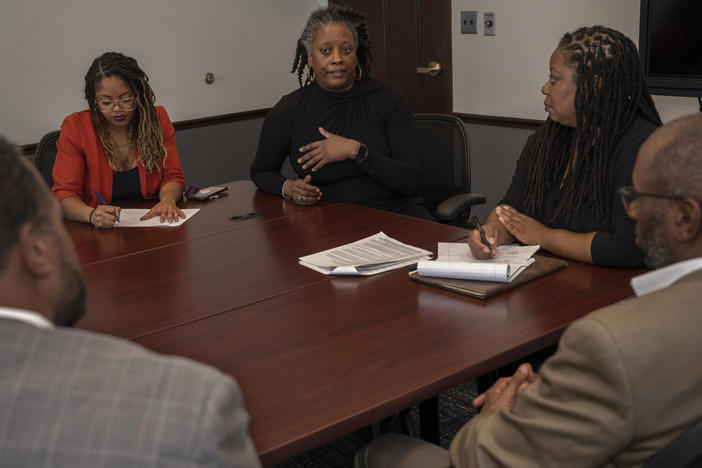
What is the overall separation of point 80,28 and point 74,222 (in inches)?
81.2

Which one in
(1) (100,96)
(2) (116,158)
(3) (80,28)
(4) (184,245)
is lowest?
(4) (184,245)

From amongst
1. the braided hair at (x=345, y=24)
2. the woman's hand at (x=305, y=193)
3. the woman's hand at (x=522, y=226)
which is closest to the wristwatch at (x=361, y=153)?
the woman's hand at (x=305, y=193)

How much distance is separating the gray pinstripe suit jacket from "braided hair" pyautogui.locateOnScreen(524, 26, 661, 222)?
158cm

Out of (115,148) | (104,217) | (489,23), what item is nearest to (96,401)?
(104,217)

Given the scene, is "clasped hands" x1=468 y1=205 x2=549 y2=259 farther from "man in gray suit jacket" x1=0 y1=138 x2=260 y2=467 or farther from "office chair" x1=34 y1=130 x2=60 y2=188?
"office chair" x1=34 y1=130 x2=60 y2=188

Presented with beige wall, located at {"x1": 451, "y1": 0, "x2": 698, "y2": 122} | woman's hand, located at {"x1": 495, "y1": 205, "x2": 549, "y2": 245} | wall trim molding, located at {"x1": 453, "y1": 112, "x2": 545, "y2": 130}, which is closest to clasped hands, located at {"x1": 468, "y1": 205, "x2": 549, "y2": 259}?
woman's hand, located at {"x1": 495, "y1": 205, "x2": 549, "y2": 245}

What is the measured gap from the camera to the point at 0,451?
0.68m

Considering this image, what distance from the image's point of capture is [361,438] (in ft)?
8.12

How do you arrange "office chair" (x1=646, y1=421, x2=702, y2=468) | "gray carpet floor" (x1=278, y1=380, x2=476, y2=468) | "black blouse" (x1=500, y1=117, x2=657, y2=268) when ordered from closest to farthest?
"office chair" (x1=646, y1=421, x2=702, y2=468) → "black blouse" (x1=500, y1=117, x2=657, y2=268) → "gray carpet floor" (x1=278, y1=380, x2=476, y2=468)

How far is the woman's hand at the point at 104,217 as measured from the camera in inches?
102

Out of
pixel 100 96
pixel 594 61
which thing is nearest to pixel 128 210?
pixel 100 96

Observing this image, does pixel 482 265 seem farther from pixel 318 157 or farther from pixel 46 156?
pixel 46 156

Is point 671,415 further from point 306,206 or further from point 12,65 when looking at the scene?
point 12,65

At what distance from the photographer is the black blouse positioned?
6.13 ft
